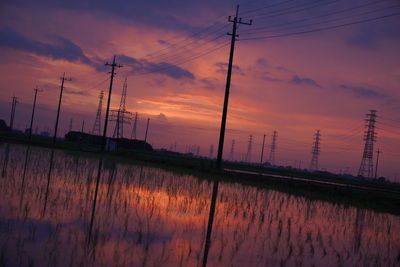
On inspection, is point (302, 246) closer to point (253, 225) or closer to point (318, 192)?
point (253, 225)

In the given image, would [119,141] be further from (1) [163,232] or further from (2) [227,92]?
(1) [163,232]

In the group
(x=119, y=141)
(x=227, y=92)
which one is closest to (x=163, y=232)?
(x=227, y=92)

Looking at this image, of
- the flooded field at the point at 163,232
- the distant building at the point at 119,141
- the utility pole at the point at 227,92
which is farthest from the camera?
the distant building at the point at 119,141

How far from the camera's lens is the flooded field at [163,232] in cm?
678

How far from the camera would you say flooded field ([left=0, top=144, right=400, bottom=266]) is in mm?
6784

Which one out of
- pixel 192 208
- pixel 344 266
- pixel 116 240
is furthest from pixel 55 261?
pixel 192 208

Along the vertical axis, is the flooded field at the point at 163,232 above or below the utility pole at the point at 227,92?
below

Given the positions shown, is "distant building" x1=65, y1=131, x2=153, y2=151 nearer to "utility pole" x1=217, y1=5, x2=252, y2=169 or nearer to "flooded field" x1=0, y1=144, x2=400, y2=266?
"utility pole" x1=217, y1=5, x2=252, y2=169

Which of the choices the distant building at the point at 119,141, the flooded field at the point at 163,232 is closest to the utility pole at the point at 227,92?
the flooded field at the point at 163,232

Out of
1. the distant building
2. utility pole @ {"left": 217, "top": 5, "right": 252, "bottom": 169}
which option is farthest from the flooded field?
the distant building

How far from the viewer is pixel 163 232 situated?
29.4 feet

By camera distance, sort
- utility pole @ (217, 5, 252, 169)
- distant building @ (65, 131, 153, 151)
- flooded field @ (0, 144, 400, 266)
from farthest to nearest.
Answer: distant building @ (65, 131, 153, 151), utility pole @ (217, 5, 252, 169), flooded field @ (0, 144, 400, 266)

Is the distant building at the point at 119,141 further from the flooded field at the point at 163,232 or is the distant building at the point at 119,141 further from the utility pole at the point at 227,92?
the flooded field at the point at 163,232

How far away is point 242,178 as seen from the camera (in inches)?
1266
